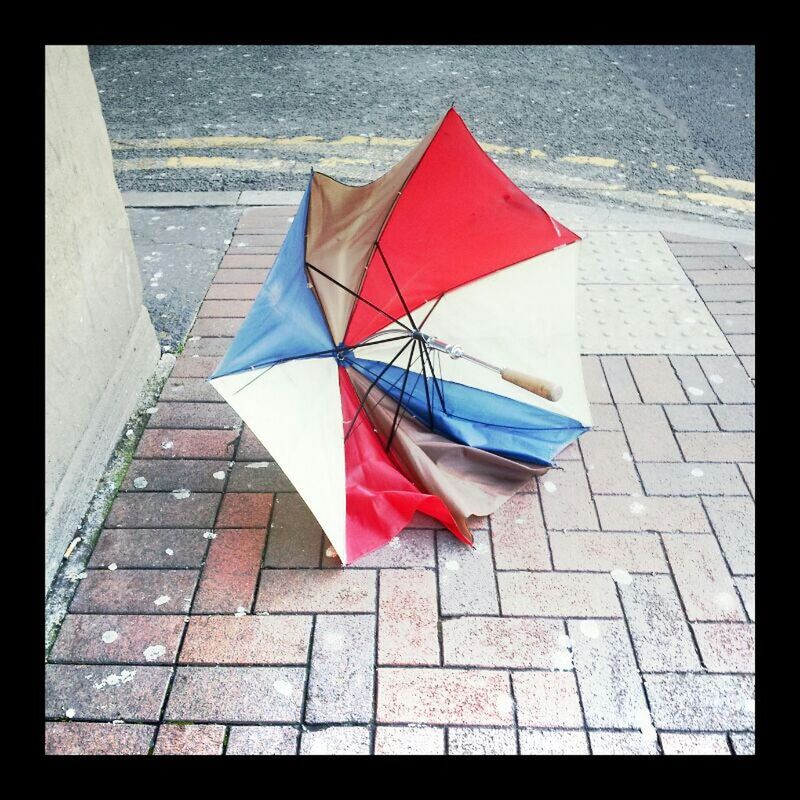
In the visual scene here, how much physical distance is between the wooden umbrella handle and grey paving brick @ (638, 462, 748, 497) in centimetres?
96

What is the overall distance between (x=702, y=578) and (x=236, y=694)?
1.59 metres

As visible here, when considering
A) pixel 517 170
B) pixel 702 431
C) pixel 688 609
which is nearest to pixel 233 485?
pixel 688 609

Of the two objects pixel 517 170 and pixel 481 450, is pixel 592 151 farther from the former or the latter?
pixel 481 450

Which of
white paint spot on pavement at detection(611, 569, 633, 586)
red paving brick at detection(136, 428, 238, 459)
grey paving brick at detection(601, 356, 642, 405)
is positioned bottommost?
red paving brick at detection(136, 428, 238, 459)

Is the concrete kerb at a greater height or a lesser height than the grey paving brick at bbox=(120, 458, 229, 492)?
lesser

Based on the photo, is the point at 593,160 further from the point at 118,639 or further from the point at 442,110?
the point at 118,639

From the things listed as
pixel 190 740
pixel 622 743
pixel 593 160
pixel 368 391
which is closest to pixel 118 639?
pixel 190 740

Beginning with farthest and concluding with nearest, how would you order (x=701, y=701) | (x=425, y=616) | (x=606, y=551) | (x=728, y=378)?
(x=728, y=378) < (x=606, y=551) < (x=425, y=616) < (x=701, y=701)

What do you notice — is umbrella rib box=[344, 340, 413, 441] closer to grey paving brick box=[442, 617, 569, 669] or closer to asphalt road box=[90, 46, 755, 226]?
grey paving brick box=[442, 617, 569, 669]

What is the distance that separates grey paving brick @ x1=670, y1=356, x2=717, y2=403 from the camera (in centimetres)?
328

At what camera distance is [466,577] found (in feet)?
8.18

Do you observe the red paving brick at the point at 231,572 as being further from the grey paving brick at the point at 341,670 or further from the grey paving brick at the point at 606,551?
the grey paving brick at the point at 606,551

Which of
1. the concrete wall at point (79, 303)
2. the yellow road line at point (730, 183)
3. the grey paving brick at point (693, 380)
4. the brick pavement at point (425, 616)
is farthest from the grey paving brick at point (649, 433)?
the yellow road line at point (730, 183)

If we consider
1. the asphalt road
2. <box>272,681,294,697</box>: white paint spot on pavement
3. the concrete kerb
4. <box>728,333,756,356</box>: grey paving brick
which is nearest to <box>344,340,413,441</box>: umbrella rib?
<box>272,681,294,697</box>: white paint spot on pavement
